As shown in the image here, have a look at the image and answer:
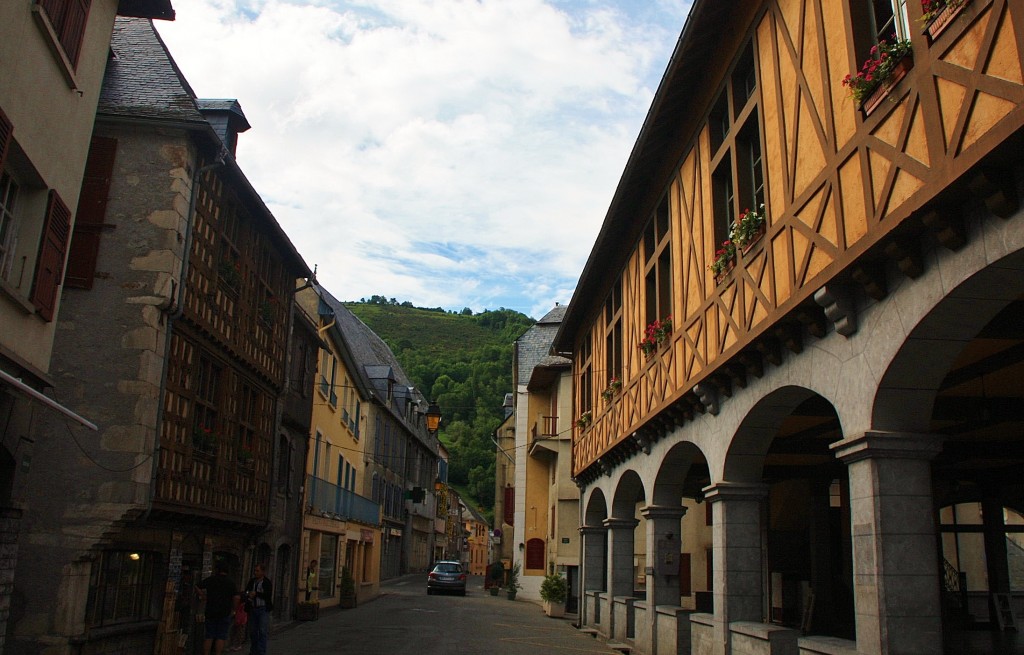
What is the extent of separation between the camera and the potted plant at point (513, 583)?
1294 inches

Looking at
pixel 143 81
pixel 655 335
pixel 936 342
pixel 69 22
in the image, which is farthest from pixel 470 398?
pixel 936 342

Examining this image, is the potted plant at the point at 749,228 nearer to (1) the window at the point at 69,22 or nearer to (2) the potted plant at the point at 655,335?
(2) the potted plant at the point at 655,335

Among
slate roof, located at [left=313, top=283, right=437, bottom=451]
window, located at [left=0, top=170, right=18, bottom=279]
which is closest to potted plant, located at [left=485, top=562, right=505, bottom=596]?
slate roof, located at [left=313, top=283, right=437, bottom=451]

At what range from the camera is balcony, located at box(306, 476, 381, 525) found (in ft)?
71.3

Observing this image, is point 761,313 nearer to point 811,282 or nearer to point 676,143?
point 811,282

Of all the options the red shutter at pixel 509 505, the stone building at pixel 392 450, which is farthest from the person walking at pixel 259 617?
the red shutter at pixel 509 505

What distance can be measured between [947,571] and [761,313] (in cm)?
868

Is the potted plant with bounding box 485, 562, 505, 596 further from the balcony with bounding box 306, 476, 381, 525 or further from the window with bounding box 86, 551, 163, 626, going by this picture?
the window with bounding box 86, 551, 163, 626

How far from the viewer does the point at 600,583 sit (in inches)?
770

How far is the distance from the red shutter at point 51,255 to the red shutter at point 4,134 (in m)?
1.18

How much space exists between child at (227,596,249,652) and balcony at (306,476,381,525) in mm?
5427

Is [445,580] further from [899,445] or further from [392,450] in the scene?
[899,445]

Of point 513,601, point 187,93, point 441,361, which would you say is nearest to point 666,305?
point 187,93

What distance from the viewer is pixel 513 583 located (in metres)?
33.1
